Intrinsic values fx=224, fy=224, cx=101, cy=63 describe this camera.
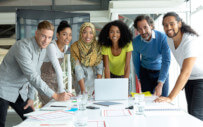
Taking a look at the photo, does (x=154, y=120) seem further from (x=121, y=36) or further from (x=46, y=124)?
(x=121, y=36)

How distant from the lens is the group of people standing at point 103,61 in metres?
2.00

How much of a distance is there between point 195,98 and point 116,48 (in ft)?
3.65

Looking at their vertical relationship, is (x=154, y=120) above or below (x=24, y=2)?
below

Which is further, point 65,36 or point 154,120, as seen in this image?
point 65,36

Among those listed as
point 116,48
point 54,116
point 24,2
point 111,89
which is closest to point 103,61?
point 116,48

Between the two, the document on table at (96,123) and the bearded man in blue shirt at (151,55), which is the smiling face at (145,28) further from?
the document on table at (96,123)

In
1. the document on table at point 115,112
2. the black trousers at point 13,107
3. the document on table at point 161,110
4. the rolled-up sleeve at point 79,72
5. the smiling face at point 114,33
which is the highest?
the smiling face at point 114,33

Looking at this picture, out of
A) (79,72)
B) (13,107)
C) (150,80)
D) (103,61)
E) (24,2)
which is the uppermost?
(24,2)

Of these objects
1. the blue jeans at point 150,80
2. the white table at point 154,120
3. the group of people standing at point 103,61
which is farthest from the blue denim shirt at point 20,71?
the blue jeans at point 150,80

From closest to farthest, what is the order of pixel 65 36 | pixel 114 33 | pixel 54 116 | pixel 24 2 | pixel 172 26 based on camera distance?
pixel 54 116 → pixel 172 26 → pixel 114 33 → pixel 65 36 → pixel 24 2

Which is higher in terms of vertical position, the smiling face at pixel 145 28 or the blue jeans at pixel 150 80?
the smiling face at pixel 145 28

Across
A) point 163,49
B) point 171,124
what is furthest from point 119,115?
point 163,49

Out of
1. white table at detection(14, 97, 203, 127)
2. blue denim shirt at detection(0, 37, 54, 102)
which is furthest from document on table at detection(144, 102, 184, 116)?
blue denim shirt at detection(0, 37, 54, 102)

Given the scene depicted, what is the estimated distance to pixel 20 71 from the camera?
2080 millimetres
